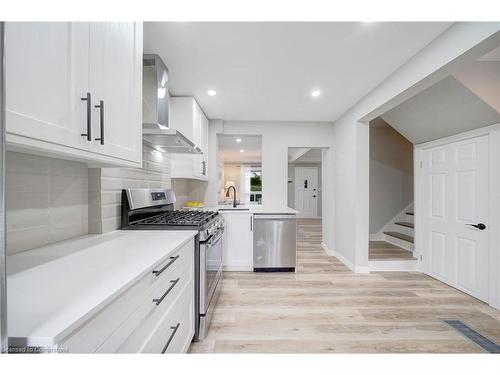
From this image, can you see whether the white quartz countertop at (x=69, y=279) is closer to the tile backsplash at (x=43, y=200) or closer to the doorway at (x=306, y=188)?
the tile backsplash at (x=43, y=200)

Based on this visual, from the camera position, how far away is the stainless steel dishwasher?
141 inches

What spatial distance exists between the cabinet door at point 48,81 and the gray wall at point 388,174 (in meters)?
5.34

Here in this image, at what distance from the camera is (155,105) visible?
216 centimetres

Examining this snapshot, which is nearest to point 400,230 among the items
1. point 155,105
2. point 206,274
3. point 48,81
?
point 206,274

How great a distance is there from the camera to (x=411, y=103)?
121 inches

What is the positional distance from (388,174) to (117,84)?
5390 millimetres

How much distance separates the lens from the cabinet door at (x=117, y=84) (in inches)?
43.0

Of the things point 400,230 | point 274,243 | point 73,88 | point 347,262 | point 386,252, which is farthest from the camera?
point 400,230

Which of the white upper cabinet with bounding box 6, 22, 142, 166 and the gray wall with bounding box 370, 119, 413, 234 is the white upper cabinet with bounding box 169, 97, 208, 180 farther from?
the gray wall with bounding box 370, 119, 413, 234

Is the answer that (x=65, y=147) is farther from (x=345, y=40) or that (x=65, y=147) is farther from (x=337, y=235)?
(x=337, y=235)

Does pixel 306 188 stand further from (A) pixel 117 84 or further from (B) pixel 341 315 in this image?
(A) pixel 117 84

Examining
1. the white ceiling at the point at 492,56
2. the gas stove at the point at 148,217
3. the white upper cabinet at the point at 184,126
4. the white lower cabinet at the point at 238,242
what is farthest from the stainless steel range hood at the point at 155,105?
the white ceiling at the point at 492,56

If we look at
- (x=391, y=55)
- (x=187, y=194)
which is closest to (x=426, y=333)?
(x=391, y=55)
